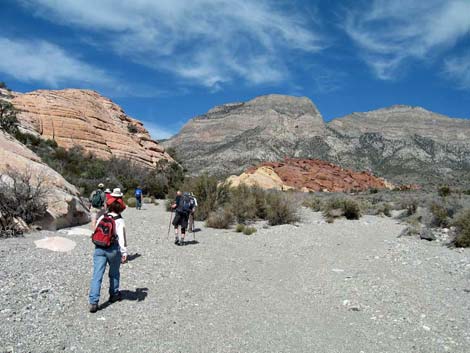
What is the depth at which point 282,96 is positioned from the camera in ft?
486

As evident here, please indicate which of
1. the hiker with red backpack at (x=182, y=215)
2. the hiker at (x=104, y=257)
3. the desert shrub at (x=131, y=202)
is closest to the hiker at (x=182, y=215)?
the hiker with red backpack at (x=182, y=215)

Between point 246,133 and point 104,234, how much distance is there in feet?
321

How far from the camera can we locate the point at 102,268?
600 centimetres

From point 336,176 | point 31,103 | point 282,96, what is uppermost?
point 282,96

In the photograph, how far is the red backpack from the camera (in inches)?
238

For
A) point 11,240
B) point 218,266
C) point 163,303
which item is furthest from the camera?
point 218,266

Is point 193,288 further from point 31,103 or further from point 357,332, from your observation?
point 31,103

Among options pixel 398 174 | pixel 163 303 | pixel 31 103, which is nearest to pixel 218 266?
pixel 163 303

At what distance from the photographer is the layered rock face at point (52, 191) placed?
11.4 metres

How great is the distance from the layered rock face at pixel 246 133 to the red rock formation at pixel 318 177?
62.4 feet

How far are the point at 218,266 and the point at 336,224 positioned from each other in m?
11.1

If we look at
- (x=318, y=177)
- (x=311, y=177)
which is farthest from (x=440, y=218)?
(x=318, y=177)

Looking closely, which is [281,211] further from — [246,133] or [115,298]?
[246,133]

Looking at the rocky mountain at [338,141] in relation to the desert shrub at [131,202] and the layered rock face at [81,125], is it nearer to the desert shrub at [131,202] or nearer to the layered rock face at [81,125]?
the layered rock face at [81,125]
